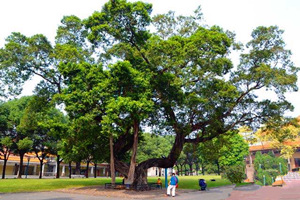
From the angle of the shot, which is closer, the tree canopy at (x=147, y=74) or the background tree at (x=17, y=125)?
the tree canopy at (x=147, y=74)

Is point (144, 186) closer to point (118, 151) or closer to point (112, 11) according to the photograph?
point (118, 151)

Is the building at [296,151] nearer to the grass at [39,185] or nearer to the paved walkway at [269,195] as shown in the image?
the grass at [39,185]

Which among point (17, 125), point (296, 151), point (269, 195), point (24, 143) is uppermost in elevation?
point (17, 125)

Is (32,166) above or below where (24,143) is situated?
below

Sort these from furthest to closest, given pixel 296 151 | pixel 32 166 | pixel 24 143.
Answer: pixel 296 151 < pixel 32 166 < pixel 24 143

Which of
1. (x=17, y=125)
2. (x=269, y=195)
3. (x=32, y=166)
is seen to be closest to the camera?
(x=269, y=195)

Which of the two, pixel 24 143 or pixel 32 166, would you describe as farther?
pixel 32 166

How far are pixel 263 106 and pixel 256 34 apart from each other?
6421 millimetres

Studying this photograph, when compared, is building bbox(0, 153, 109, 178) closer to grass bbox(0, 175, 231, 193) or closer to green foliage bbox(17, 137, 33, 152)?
green foliage bbox(17, 137, 33, 152)

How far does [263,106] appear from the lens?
22.2 metres

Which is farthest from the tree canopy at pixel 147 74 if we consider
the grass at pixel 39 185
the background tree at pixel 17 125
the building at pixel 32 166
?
the building at pixel 32 166

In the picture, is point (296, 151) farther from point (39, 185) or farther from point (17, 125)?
point (17, 125)

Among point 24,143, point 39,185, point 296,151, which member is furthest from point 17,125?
point 296,151

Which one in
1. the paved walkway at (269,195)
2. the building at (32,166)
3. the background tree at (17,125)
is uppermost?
the background tree at (17,125)
